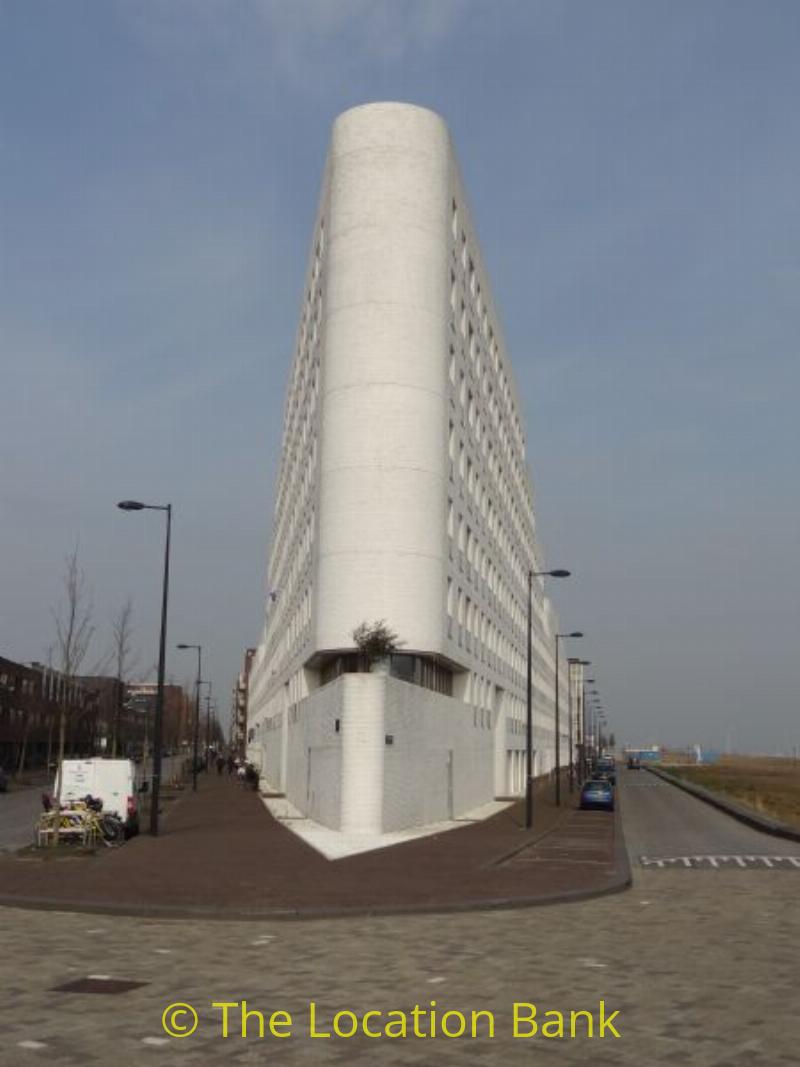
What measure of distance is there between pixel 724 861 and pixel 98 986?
19.3 metres

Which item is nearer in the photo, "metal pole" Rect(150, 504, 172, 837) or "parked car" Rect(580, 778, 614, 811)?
"metal pole" Rect(150, 504, 172, 837)

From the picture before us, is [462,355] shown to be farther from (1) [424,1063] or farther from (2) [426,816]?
(1) [424,1063]

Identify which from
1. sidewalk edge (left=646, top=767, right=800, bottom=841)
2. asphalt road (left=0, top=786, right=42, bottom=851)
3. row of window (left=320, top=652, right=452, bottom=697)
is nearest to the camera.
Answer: asphalt road (left=0, top=786, right=42, bottom=851)

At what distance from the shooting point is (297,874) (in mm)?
20766

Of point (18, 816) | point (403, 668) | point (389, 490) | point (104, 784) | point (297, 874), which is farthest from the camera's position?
point (18, 816)

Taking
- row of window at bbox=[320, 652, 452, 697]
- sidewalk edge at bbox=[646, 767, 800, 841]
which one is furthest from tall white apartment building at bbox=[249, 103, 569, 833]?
sidewalk edge at bbox=[646, 767, 800, 841]

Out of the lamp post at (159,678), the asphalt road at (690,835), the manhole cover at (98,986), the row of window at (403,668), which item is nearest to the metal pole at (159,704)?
the lamp post at (159,678)

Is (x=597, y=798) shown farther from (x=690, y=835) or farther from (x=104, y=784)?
(x=104, y=784)

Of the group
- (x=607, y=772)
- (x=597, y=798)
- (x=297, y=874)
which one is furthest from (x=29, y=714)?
(x=297, y=874)

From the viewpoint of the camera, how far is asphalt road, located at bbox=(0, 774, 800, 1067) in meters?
8.33

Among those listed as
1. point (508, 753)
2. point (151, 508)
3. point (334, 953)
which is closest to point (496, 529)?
point (508, 753)

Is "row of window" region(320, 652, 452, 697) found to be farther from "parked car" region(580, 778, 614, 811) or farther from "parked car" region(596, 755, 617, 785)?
"parked car" region(596, 755, 617, 785)

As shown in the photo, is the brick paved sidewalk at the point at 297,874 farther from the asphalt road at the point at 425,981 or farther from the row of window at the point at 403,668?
the row of window at the point at 403,668

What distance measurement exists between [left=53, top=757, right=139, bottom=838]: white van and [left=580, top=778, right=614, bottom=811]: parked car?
A: 27.6 m
